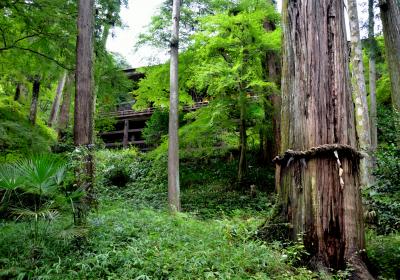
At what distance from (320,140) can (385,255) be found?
1610mm

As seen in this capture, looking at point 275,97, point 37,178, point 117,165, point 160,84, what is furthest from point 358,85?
point 117,165

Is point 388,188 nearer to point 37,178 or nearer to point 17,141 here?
point 37,178

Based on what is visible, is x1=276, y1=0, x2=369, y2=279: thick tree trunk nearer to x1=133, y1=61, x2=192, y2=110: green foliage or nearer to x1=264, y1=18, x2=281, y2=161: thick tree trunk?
x1=264, y1=18, x2=281, y2=161: thick tree trunk

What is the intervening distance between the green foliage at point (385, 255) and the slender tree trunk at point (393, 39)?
3.22 m

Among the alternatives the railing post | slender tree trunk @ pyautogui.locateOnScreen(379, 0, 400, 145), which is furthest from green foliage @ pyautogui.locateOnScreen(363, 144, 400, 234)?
the railing post

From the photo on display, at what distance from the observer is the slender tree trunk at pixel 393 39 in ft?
23.0

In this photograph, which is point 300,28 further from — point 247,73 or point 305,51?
point 247,73

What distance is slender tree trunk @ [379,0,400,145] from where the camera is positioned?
7.02 metres

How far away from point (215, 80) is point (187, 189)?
5.16 meters

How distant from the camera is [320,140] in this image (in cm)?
403

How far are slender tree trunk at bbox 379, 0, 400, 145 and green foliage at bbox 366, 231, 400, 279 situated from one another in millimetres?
3222

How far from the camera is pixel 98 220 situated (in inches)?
215

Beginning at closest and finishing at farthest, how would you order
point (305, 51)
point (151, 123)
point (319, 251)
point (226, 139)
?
point (319, 251)
point (305, 51)
point (226, 139)
point (151, 123)

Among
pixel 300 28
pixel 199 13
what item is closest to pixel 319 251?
pixel 300 28
